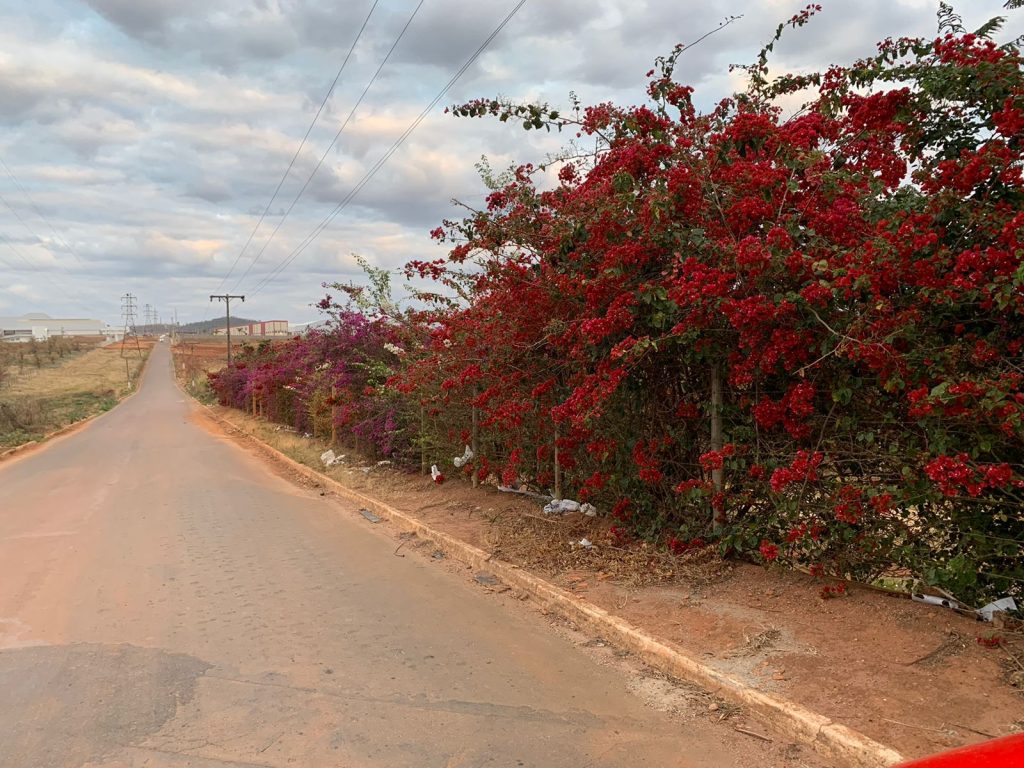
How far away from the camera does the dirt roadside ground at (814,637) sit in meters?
3.63

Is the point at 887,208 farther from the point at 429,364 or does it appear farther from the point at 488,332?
the point at 429,364

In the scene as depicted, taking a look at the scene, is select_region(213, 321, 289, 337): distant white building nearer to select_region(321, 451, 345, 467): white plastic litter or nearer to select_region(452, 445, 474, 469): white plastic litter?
select_region(321, 451, 345, 467): white plastic litter

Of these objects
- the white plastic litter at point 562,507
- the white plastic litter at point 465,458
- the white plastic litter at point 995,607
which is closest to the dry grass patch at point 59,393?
the white plastic litter at point 465,458

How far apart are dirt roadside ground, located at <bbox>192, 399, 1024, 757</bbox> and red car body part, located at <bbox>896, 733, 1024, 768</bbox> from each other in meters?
1.69

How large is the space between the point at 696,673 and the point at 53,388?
206ft

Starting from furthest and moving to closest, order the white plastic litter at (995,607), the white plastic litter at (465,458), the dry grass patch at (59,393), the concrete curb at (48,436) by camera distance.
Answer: the dry grass patch at (59,393)
the concrete curb at (48,436)
the white plastic litter at (465,458)
the white plastic litter at (995,607)

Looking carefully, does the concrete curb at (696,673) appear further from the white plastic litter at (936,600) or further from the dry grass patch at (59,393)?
the dry grass patch at (59,393)

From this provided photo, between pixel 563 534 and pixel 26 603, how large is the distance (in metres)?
4.90

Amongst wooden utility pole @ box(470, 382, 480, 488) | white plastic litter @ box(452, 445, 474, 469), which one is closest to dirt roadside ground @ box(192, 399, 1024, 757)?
wooden utility pole @ box(470, 382, 480, 488)

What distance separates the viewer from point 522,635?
536 cm

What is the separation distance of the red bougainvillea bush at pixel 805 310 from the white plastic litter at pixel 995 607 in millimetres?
81

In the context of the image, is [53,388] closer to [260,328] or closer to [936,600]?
[936,600]

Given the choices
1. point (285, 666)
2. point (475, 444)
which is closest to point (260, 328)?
point (475, 444)

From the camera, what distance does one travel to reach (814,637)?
4.68m
